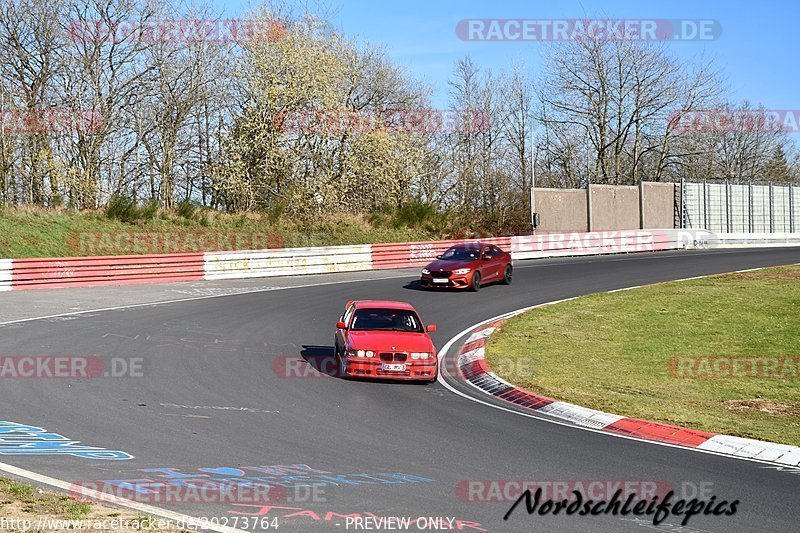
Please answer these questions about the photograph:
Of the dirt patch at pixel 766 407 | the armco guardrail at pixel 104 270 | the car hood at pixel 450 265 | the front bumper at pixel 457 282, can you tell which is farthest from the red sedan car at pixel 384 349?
the armco guardrail at pixel 104 270

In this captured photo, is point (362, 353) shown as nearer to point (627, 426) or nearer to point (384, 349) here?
point (384, 349)

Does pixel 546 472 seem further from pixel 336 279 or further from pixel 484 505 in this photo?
pixel 336 279

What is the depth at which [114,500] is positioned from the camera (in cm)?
712

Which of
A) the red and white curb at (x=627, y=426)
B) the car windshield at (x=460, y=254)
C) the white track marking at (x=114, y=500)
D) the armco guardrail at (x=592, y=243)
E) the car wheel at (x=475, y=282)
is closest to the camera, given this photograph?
the white track marking at (x=114, y=500)

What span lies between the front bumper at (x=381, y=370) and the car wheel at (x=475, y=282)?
13125 millimetres

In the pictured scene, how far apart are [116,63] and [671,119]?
39.6m

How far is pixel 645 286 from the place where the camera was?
28375 mm

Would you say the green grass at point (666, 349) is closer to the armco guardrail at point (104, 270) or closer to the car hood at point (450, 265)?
the car hood at point (450, 265)

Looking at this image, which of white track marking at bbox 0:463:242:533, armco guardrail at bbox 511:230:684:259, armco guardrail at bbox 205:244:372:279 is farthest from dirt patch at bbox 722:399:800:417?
armco guardrail at bbox 511:230:684:259

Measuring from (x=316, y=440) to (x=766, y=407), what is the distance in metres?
7.07

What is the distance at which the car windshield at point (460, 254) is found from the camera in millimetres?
28297

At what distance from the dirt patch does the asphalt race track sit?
122 inches

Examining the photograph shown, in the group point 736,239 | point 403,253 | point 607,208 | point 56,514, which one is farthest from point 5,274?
point 736,239

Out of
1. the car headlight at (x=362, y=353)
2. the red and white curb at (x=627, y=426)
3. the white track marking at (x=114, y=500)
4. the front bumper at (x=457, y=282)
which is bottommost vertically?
the red and white curb at (x=627, y=426)
